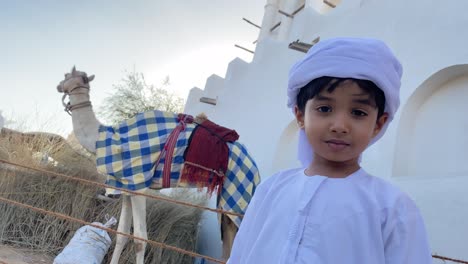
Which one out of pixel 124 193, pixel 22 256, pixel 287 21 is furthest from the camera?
pixel 287 21

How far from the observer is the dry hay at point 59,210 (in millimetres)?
4070

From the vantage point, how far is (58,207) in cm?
422

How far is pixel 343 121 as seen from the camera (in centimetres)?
107

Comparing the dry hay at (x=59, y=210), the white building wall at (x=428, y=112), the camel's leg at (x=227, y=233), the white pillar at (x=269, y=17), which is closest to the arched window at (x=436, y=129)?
the white building wall at (x=428, y=112)

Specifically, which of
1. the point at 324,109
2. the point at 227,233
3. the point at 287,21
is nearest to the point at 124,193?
the point at 227,233

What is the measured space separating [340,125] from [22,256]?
134 inches

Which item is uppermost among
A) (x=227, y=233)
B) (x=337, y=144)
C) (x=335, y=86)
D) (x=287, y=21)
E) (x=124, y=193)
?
(x=287, y=21)

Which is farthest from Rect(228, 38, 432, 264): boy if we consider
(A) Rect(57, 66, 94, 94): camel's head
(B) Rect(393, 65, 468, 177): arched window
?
(A) Rect(57, 66, 94, 94): camel's head

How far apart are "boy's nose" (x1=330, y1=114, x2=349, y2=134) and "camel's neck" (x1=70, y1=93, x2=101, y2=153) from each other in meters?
2.55

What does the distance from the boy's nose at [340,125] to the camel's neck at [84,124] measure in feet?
8.38

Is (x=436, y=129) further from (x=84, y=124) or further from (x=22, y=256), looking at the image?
(x=22, y=256)

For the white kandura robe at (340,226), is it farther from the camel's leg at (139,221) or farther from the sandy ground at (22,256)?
the sandy ground at (22,256)

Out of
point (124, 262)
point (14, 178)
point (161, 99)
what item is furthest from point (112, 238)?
point (161, 99)

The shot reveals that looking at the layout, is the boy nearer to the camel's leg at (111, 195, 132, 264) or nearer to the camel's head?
the camel's leg at (111, 195, 132, 264)
